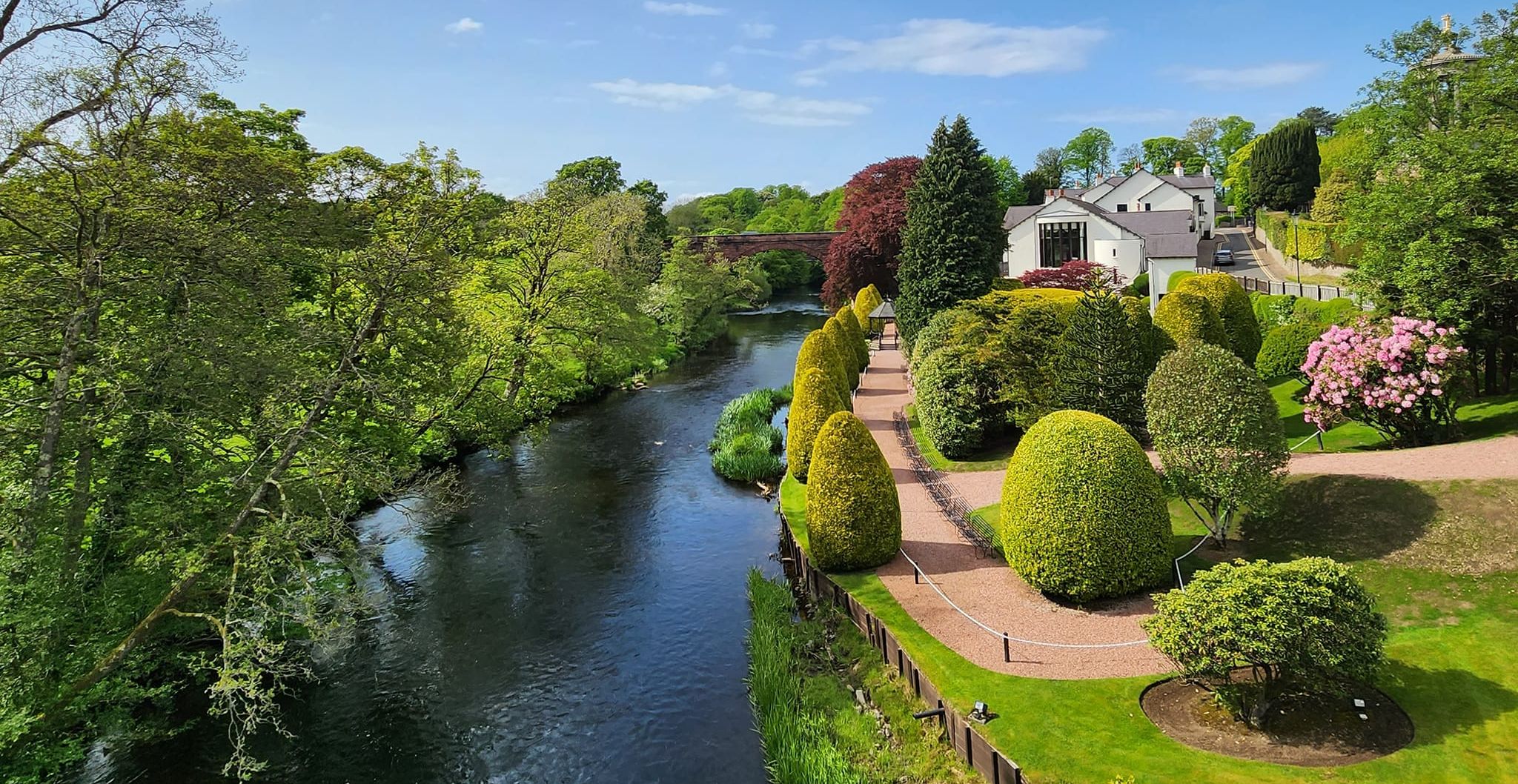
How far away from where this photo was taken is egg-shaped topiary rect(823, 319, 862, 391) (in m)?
37.4

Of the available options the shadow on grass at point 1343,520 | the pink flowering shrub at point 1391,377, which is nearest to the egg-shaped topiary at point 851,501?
the shadow on grass at point 1343,520

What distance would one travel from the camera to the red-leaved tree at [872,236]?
55.6m

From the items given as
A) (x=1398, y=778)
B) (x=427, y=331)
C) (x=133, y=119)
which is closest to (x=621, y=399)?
(x=427, y=331)

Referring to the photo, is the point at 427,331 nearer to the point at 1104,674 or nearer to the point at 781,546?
the point at 781,546

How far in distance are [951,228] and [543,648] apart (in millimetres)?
27364

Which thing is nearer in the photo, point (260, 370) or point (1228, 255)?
point (260, 370)

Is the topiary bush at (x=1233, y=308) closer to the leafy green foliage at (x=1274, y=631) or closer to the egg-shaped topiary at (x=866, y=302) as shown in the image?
the leafy green foliage at (x=1274, y=631)

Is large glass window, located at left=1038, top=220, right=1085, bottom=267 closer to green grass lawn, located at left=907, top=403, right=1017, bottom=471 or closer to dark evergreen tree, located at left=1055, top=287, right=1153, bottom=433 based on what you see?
green grass lawn, located at left=907, top=403, right=1017, bottom=471

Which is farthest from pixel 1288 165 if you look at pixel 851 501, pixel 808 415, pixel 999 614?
pixel 999 614

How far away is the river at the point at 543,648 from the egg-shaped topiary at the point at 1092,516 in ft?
22.8

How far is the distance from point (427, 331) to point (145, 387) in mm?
8539

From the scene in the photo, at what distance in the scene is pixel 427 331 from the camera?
71.7 feet

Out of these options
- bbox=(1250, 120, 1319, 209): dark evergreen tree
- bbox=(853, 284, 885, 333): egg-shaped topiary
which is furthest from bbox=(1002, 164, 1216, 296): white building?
bbox=(1250, 120, 1319, 209): dark evergreen tree

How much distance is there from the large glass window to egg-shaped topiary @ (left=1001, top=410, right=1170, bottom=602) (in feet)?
136
